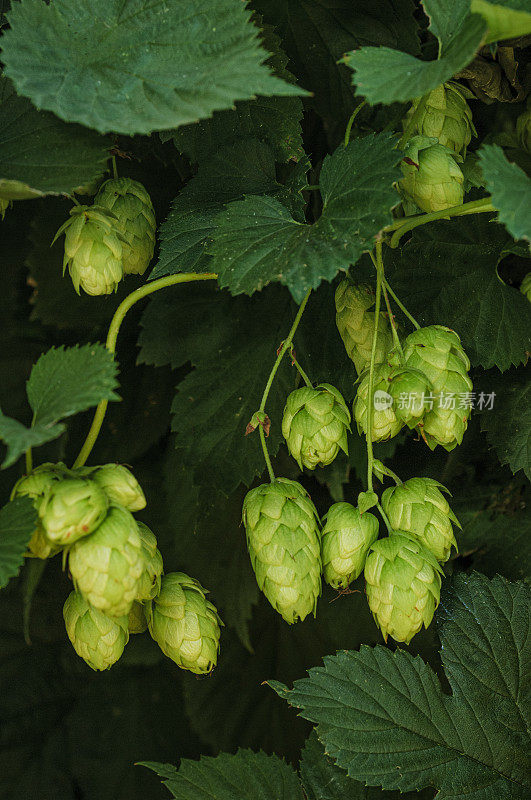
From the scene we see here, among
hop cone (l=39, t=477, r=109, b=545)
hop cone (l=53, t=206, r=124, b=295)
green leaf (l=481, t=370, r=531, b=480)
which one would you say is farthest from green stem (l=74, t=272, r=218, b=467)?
green leaf (l=481, t=370, r=531, b=480)

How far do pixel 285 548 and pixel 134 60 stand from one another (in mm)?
441

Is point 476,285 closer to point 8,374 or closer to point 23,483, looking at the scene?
point 23,483

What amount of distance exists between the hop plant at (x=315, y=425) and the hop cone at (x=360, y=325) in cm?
7

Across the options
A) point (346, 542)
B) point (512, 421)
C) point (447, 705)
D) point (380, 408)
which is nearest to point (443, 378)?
point (380, 408)

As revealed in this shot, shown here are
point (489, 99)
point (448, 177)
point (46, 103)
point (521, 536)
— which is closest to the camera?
point (46, 103)

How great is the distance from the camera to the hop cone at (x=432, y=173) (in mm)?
688

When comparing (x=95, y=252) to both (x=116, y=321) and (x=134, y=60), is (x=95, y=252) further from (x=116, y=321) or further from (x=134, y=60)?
(x=134, y=60)

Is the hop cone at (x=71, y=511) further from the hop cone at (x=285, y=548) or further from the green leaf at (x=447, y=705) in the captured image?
the green leaf at (x=447, y=705)

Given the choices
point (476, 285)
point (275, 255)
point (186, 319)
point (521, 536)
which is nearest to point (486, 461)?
point (521, 536)

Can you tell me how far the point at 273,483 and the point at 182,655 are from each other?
188 millimetres

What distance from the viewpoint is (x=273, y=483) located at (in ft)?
2.32

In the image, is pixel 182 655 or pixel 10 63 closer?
pixel 10 63

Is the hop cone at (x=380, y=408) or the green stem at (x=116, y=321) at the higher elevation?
the green stem at (x=116, y=321)

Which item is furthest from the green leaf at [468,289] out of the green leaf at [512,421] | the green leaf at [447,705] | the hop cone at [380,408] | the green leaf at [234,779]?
the green leaf at [234,779]
